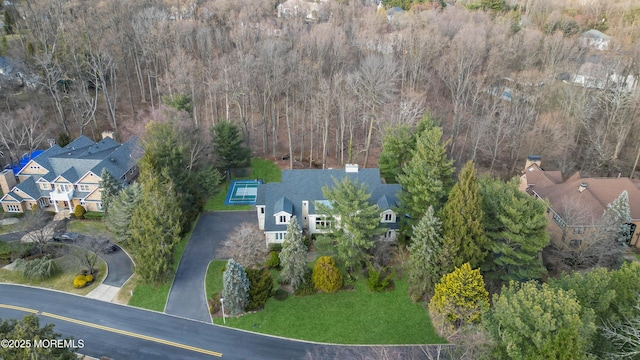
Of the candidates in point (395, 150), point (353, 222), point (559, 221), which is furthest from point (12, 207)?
point (559, 221)

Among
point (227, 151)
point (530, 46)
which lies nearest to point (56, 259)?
point (227, 151)

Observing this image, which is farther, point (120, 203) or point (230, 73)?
point (230, 73)

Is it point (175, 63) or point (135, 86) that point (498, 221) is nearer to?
point (175, 63)

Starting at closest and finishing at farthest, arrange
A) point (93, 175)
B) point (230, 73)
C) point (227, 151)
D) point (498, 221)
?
point (498, 221) < point (93, 175) < point (227, 151) < point (230, 73)

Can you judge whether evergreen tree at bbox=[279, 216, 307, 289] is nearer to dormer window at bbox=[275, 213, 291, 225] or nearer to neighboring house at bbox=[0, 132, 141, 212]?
dormer window at bbox=[275, 213, 291, 225]

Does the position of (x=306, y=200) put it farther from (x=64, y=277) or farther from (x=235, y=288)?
(x=64, y=277)

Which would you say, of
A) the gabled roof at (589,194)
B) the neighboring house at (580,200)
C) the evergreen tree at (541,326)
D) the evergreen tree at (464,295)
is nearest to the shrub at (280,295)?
the evergreen tree at (464,295)
